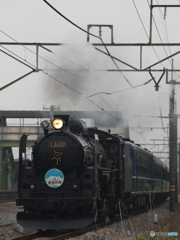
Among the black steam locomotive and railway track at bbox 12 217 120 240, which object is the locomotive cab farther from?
railway track at bbox 12 217 120 240

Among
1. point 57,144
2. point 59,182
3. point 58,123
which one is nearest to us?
point 59,182

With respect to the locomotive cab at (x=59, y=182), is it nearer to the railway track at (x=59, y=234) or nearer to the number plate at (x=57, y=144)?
the number plate at (x=57, y=144)

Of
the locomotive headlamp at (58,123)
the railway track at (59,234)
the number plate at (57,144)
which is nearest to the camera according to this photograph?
the railway track at (59,234)

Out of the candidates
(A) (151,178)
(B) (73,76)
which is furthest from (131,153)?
(A) (151,178)

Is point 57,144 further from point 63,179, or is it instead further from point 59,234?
point 59,234

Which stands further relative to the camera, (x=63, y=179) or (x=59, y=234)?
Result: (x=59, y=234)

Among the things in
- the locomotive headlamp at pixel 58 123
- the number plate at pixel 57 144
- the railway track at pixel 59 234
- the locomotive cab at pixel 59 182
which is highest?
Result: the locomotive headlamp at pixel 58 123

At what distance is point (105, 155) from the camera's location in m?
14.3

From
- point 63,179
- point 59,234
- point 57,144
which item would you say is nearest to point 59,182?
point 63,179

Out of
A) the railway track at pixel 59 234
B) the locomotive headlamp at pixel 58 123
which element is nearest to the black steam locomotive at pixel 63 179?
the locomotive headlamp at pixel 58 123

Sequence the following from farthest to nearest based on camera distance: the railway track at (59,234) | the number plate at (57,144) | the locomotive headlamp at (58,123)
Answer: the locomotive headlamp at (58,123), the number plate at (57,144), the railway track at (59,234)

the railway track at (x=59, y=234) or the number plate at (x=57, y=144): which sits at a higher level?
the number plate at (x=57, y=144)

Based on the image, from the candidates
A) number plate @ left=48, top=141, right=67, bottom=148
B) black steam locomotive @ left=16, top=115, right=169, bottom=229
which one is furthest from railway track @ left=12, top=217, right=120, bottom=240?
number plate @ left=48, top=141, right=67, bottom=148

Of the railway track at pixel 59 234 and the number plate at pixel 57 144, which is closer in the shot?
the railway track at pixel 59 234
